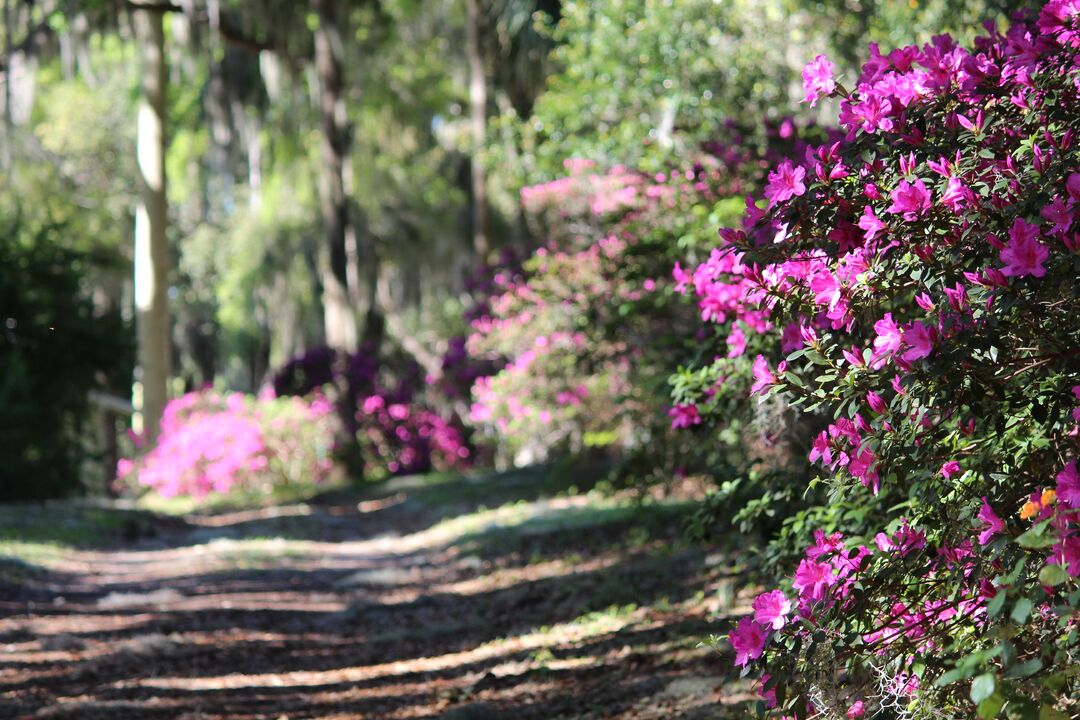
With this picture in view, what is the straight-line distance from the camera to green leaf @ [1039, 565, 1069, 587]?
2254 millimetres

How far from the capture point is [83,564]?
423 inches

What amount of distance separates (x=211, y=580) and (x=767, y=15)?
6.49 m

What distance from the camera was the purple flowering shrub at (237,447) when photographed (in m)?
19.0

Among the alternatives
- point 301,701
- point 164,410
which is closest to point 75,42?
point 164,410

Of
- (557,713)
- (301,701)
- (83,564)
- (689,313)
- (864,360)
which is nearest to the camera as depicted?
(864,360)

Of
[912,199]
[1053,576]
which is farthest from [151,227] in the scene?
[1053,576]

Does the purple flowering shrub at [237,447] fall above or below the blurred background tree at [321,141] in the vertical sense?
below

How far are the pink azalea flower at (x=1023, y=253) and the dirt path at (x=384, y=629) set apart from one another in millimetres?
2505

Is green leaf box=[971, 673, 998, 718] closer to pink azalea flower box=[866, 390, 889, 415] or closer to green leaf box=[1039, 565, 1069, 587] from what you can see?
green leaf box=[1039, 565, 1069, 587]

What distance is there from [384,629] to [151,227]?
13.0 m

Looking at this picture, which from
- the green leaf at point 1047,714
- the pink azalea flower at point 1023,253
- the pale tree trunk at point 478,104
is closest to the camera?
the green leaf at point 1047,714

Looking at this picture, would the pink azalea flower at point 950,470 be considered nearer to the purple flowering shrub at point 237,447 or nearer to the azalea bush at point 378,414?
the purple flowering shrub at point 237,447

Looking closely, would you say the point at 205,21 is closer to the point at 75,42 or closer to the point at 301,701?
the point at 75,42

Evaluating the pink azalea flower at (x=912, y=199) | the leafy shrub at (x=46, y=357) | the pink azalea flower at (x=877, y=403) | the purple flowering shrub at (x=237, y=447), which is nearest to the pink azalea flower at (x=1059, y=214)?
the pink azalea flower at (x=912, y=199)
